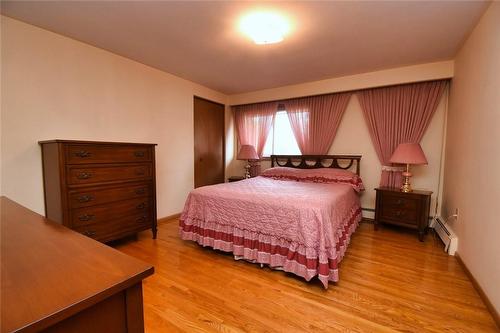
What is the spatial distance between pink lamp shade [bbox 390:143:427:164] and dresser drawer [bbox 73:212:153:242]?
125 inches

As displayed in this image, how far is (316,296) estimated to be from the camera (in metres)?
1.76

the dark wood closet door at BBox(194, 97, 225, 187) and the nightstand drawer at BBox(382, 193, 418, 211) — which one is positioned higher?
the dark wood closet door at BBox(194, 97, 225, 187)

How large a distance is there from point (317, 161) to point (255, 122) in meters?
1.46

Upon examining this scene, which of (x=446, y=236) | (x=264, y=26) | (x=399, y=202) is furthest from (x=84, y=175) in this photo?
(x=446, y=236)

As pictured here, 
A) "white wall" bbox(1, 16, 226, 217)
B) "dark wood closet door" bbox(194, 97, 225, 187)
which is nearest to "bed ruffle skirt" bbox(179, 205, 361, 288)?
"white wall" bbox(1, 16, 226, 217)

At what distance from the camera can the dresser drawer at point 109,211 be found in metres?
2.17

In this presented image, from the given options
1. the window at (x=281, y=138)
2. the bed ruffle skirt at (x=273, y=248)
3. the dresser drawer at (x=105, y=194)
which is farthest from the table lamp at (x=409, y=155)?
the dresser drawer at (x=105, y=194)

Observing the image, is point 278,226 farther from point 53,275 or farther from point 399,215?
point 399,215

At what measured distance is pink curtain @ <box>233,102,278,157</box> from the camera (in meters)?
4.39

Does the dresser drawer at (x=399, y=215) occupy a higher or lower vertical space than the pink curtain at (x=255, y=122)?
lower

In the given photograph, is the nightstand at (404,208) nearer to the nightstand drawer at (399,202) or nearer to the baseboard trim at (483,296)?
the nightstand drawer at (399,202)

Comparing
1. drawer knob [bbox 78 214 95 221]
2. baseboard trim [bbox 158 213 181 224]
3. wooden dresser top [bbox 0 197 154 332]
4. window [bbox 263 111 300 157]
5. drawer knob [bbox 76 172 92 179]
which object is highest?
window [bbox 263 111 300 157]

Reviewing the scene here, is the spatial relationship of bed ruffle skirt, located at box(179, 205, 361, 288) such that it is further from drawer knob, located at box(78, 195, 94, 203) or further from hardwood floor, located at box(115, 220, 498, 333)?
drawer knob, located at box(78, 195, 94, 203)

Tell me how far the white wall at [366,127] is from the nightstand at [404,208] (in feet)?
1.38
